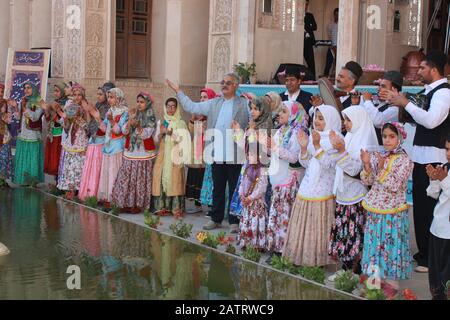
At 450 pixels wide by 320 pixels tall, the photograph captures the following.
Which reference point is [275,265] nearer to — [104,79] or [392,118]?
[392,118]

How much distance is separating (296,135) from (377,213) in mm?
1146

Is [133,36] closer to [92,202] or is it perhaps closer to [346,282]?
[92,202]

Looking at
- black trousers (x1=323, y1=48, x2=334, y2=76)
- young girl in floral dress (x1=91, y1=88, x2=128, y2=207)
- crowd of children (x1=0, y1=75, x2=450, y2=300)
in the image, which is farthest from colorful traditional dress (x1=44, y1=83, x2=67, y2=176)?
black trousers (x1=323, y1=48, x2=334, y2=76)

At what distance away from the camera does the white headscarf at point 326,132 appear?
5750mm

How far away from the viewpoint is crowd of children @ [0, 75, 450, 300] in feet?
17.6

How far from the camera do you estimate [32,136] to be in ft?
33.6

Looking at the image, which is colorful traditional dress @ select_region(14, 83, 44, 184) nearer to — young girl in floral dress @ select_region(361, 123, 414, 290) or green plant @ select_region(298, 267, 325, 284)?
green plant @ select_region(298, 267, 325, 284)

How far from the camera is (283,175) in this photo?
20.9 feet

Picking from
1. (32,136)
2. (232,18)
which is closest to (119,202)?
(32,136)

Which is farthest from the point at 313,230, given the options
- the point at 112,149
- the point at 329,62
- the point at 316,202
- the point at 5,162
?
the point at 329,62

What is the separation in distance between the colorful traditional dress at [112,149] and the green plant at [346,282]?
13.6 ft

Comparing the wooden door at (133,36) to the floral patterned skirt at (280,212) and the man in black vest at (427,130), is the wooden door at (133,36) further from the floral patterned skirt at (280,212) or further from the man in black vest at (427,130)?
the man in black vest at (427,130)

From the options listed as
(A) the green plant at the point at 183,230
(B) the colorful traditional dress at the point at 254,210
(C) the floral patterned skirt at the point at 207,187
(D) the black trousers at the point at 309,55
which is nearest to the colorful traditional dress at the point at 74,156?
(C) the floral patterned skirt at the point at 207,187

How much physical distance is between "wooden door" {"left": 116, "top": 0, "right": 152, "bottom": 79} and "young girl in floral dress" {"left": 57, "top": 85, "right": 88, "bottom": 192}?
594 centimetres
